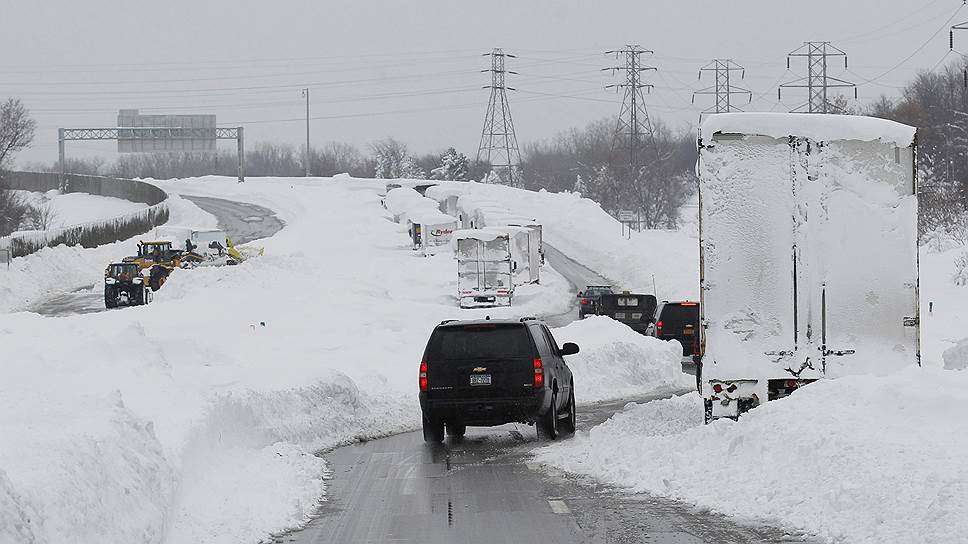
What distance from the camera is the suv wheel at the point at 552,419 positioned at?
19.0 metres

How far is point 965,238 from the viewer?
61.3 meters

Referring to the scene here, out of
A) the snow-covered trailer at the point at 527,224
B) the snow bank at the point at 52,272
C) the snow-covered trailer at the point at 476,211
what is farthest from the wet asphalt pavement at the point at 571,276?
the snow bank at the point at 52,272

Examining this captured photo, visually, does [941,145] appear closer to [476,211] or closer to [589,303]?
[476,211]

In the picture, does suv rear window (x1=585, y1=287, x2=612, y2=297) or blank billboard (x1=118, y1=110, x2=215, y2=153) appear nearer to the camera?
suv rear window (x1=585, y1=287, x2=612, y2=297)

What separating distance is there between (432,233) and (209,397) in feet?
206

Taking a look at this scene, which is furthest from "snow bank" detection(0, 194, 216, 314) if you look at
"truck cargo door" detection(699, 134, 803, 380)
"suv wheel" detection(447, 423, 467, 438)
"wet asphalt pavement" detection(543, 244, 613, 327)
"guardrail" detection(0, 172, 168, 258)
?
"truck cargo door" detection(699, 134, 803, 380)

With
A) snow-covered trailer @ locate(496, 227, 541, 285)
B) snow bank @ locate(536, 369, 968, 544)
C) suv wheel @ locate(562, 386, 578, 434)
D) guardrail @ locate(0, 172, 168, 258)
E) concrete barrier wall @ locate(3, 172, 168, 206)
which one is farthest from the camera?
concrete barrier wall @ locate(3, 172, 168, 206)

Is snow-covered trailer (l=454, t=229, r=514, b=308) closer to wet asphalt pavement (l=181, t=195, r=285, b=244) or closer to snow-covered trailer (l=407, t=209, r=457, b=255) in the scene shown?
snow-covered trailer (l=407, t=209, r=457, b=255)

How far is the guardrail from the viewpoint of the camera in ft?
235

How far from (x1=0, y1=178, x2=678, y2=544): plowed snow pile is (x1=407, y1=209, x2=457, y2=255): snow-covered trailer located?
91.0 feet

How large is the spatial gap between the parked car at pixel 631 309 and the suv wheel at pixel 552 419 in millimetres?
27430

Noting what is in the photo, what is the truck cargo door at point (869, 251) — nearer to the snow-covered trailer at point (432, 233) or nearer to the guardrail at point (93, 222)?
the guardrail at point (93, 222)

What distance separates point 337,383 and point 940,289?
36.1 meters

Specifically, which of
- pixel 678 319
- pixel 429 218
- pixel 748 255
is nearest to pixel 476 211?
pixel 429 218
